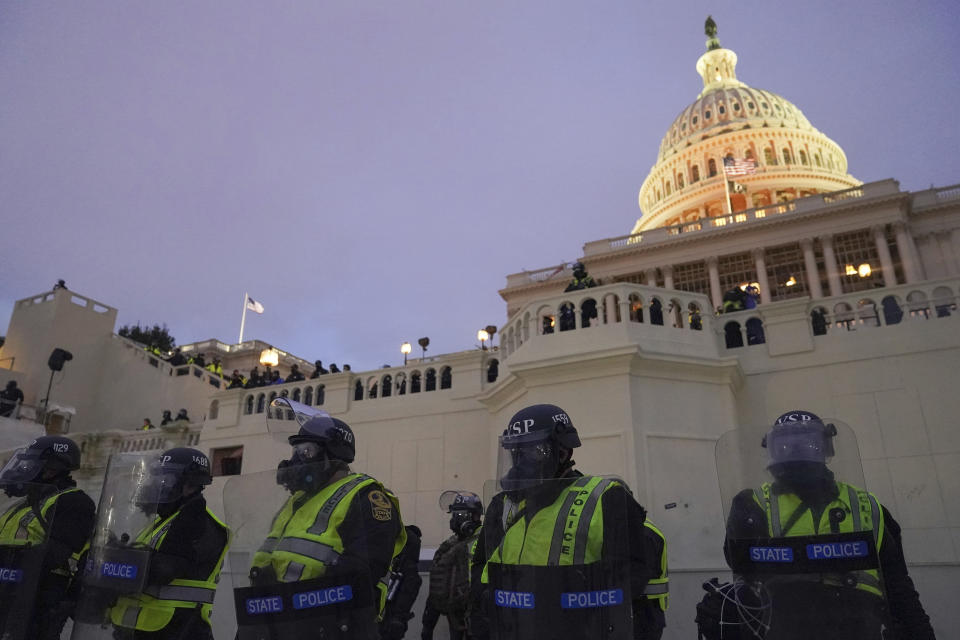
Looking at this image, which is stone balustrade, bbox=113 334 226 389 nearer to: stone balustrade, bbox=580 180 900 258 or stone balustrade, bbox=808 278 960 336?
stone balustrade, bbox=808 278 960 336

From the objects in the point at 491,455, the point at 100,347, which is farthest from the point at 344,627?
the point at 100,347

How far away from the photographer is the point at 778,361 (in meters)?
10.9

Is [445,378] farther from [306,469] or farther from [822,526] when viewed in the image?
[822,526]

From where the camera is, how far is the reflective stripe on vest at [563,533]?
2828mm

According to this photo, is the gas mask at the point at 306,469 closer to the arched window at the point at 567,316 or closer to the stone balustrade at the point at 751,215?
the arched window at the point at 567,316

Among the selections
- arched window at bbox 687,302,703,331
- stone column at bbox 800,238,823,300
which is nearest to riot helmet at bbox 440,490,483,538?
arched window at bbox 687,302,703,331

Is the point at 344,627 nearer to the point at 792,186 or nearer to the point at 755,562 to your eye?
the point at 755,562

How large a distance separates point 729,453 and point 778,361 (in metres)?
8.27

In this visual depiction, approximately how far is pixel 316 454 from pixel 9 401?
22.5 meters

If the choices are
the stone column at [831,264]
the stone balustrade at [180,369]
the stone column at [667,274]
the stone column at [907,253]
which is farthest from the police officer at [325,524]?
the stone column at [667,274]

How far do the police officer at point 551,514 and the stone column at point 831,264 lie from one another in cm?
→ 3802

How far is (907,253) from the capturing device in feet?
119

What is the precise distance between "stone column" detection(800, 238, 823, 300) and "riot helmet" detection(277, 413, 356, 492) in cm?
3815

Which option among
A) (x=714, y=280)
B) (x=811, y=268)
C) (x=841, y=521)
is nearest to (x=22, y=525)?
(x=841, y=521)
